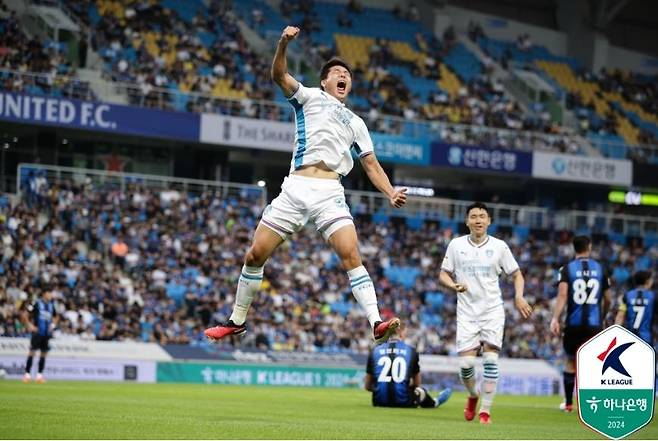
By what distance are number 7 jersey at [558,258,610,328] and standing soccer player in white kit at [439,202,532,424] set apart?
294 cm

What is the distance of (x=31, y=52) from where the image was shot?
39.8m

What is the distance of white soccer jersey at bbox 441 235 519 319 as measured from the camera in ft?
49.1

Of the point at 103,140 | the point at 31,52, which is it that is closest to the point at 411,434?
the point at 31,52

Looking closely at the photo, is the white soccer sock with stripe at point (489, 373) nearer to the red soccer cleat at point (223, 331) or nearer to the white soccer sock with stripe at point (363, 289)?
the white soccer sock with stripe at point (363, 289)

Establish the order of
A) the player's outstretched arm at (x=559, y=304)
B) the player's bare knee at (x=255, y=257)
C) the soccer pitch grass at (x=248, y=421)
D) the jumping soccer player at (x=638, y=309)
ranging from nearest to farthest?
the soccer pitch grass at (x=248, y=421), the player's bare knee at (x=255, y=257), the player's outstretched arm at (x=559, y=304), the jumping soccer player at (x=638, y=309)

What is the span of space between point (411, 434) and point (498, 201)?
41249 mm

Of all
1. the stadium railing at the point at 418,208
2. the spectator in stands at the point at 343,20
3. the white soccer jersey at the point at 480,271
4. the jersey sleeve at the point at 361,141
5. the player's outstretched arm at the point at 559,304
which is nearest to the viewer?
the jersey sleeve at the point at 361,141

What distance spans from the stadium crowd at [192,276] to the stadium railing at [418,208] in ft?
1.70

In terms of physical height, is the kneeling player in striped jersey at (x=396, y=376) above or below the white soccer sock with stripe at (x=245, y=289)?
below

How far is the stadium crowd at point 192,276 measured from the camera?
109 ft

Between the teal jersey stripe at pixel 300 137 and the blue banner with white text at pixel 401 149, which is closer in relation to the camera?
the teal jersey stripe at pixel 300 137

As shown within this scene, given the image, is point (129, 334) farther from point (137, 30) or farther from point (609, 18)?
point (609, 18)

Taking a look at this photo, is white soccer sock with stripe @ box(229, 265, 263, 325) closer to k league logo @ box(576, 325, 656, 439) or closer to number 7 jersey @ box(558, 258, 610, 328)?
k league logo @ box(576, 325, 656, 439)

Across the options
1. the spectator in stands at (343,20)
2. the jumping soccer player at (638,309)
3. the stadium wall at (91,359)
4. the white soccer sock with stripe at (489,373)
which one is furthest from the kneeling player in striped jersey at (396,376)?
the spectator in stands at (343,20)
